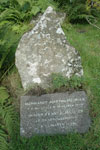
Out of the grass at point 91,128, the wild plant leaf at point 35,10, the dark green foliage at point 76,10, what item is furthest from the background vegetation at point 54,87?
the wild plant leaf at point 35,10

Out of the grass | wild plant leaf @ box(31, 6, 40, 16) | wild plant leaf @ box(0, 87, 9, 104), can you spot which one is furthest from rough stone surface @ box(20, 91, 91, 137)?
wild plant leaf @ box(31, 6, 40, 16)

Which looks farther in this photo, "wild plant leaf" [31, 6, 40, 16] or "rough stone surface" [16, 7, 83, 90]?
"wild plant leaf" [31, 6, 40, 16]

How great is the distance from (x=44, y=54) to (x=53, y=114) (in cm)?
99

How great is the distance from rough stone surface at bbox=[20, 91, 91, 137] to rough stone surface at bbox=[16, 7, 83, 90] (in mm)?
354

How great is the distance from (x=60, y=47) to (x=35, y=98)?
3.08 ft

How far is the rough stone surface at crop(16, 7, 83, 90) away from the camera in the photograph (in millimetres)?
2744

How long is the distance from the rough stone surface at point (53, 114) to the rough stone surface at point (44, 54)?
354mm

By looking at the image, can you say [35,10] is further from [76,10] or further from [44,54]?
[44,54]

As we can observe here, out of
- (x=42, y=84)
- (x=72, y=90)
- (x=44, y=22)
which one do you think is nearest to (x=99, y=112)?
(x=72, y=90)

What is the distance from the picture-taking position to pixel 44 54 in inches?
109

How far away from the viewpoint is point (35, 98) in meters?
2.57

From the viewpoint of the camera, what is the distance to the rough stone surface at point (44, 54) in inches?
108

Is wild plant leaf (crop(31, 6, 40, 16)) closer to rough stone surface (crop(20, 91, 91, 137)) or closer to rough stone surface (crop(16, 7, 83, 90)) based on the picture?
rough stone surface (crop(16, 7, 83, 90))

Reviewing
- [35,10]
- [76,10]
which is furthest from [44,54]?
[76,10]
